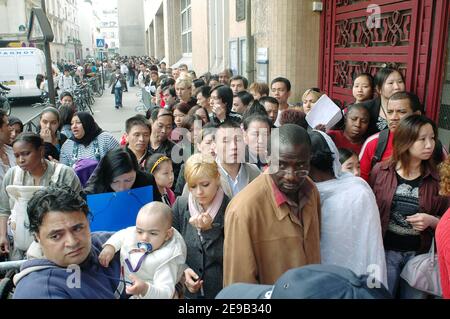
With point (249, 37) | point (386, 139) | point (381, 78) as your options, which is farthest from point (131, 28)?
point (386, 139)

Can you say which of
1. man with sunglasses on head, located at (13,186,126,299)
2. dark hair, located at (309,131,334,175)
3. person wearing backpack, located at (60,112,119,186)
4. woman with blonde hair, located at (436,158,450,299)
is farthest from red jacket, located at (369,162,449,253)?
person wearing backpack, located at (60,112,119,186)

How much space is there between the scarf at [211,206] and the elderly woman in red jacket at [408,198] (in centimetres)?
111

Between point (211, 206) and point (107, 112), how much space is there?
1360cm

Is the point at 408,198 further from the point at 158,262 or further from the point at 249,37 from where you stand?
the point at 249,37

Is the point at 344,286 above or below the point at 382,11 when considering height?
below

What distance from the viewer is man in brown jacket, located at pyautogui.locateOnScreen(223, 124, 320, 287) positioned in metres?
1.96

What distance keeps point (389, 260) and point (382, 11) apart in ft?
12.5

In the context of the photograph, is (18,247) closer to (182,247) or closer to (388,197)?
(182,247)

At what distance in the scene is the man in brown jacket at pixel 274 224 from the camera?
77.1 inches

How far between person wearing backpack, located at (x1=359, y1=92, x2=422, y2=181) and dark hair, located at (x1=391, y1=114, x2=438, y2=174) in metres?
0.27

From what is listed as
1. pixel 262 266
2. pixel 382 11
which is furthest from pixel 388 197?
pixel 382 11

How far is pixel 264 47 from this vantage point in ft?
27.1

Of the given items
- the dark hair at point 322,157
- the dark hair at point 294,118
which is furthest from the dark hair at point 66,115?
the dark hair at point 322,157

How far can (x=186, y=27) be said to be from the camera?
22656 mm
